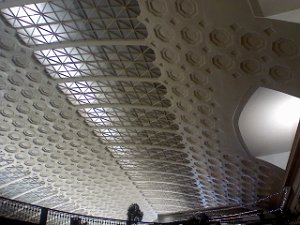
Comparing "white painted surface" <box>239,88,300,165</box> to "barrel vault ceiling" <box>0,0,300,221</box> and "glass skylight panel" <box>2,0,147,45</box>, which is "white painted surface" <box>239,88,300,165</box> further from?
"glass skylight panel" <box>2,0,147,45</box>

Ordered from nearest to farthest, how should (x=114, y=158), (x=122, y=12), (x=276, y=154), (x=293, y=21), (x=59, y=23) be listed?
(x=293, y=21) < (x=122, y=12) < (x=59, y=23) < (x=276, y=154) < (x=114, y=158)

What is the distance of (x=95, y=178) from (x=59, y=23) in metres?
28.3

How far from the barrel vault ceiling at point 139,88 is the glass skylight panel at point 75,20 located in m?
0.07

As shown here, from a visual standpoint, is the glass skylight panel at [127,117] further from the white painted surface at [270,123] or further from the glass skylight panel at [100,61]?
the white painted surface at [270,123]

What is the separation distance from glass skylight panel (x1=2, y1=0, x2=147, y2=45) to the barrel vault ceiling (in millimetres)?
68

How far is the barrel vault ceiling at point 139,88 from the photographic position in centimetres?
1562

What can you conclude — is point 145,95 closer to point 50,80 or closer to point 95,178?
point 50,80

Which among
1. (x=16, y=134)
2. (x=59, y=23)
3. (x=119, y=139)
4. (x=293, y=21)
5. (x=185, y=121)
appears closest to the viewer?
(x=293, y=21)

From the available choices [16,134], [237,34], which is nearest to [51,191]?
[16,134]

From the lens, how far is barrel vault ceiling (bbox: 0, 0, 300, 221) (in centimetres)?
1562

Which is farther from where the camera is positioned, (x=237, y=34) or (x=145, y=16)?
(x=145, y=16)

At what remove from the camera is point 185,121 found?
84.7 feet

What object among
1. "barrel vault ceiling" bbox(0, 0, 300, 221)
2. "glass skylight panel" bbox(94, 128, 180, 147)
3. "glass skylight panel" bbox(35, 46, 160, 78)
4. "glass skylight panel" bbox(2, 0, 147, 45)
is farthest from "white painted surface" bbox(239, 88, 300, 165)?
"glass skylight panel" bbox(94, 128, 180, 147)

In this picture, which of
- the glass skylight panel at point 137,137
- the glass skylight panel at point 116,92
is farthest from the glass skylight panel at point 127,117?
the glass skylight panel at point 116,92
